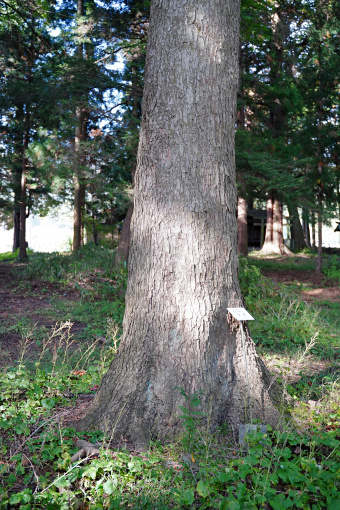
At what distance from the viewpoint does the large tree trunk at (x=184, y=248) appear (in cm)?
288

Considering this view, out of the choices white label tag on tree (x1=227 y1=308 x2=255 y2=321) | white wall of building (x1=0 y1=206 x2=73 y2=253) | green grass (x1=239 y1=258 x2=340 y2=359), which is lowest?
green grass (x1=239 y1=258 x2=340 y2=359)

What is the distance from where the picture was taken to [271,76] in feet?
57.0

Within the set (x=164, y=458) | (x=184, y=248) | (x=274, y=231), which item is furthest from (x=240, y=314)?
(x=274, y=231)

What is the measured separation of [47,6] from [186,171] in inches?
638

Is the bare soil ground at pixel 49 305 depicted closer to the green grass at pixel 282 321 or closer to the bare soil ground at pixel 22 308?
the bare soil ground at pixel 22 308

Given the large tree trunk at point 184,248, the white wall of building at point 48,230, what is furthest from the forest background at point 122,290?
the white wall of building at point 48,230

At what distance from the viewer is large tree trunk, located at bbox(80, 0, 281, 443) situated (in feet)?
9.43

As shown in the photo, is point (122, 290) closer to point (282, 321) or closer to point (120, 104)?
point (282, 321)

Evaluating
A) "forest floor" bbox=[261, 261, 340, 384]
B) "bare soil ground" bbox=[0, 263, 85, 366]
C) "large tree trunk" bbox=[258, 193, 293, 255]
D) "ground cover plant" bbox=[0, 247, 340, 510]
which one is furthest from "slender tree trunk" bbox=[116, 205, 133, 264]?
"large tree trunk" bbox=[258, 193, 293, 255]

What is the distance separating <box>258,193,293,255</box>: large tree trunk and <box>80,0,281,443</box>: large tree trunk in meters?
17.3

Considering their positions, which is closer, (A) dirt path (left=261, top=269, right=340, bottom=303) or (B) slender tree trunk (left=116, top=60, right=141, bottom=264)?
(A) dirt path (left=261, top=269, right=340, bottom=303)

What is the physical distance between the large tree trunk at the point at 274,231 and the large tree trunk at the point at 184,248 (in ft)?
56.9

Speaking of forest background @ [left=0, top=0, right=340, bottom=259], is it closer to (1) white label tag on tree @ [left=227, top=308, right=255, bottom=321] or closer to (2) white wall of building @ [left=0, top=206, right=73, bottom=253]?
(1) white label tag on tree @ [left=227, top=308, right=255, bottom=321]

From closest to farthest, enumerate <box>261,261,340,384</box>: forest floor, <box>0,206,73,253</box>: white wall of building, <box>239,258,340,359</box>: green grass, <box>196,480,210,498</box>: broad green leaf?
<box>196,480,210,498</box>: broad green leaf, <box>261,261,340,384</box>: forest floor, <box>239,258,340,359</box>: green grass, <box>0,206,73,253</box>: white wall of building
